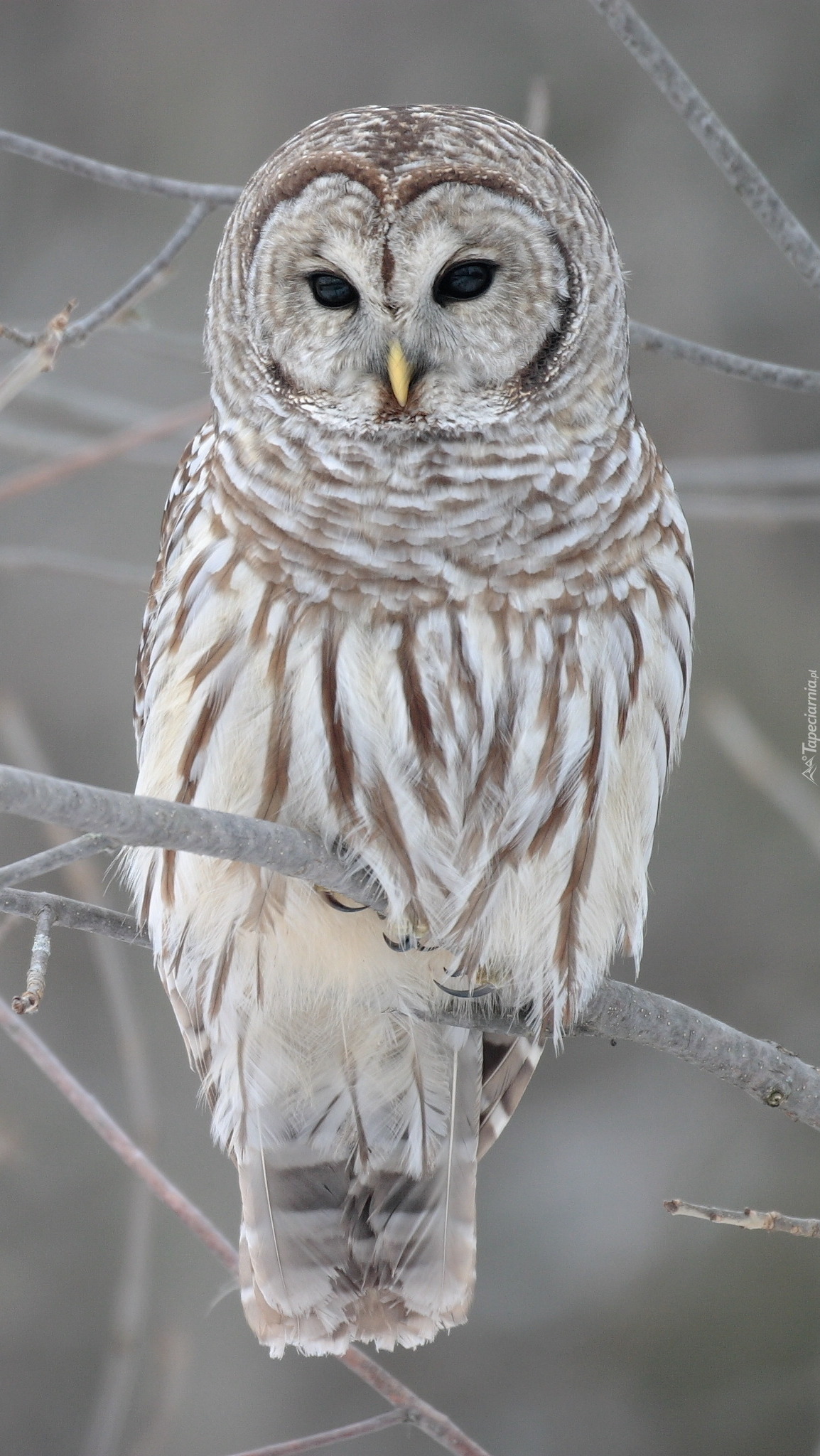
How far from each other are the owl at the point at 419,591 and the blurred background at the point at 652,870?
2.01 meters

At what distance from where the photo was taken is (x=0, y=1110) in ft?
15.6

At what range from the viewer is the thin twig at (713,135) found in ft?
7.16

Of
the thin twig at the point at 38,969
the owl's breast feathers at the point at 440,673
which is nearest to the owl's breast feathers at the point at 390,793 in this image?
the owl's breast feathers at the point at 440,673

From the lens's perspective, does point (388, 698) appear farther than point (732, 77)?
No

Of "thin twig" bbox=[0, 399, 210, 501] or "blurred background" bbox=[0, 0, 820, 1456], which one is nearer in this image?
"thin twig" bbox=[0, 399, 210, 501]

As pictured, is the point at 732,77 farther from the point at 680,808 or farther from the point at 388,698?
the point at 388,698

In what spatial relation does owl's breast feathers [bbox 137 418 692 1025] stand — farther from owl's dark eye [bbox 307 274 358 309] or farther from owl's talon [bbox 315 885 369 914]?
owl's dark eye [bbox 307 274 358 309]

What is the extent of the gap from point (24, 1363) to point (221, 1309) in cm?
67

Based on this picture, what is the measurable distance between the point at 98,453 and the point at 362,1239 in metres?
1.69

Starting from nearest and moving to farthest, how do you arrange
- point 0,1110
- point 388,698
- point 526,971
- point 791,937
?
point 388,698 → point 526,971 → point 0,1110 → point 791,937

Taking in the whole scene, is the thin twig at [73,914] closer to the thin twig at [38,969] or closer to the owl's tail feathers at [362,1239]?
the thin twig at [38,969]

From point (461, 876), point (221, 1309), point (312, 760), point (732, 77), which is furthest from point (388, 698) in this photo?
point (732, 77)

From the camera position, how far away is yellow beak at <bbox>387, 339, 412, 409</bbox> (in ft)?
7.86

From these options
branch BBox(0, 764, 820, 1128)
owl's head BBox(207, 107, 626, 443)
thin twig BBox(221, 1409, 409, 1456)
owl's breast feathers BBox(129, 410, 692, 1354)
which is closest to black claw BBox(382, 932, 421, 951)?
owl's breast feathers BBox(129, 410, 692, 1354)
